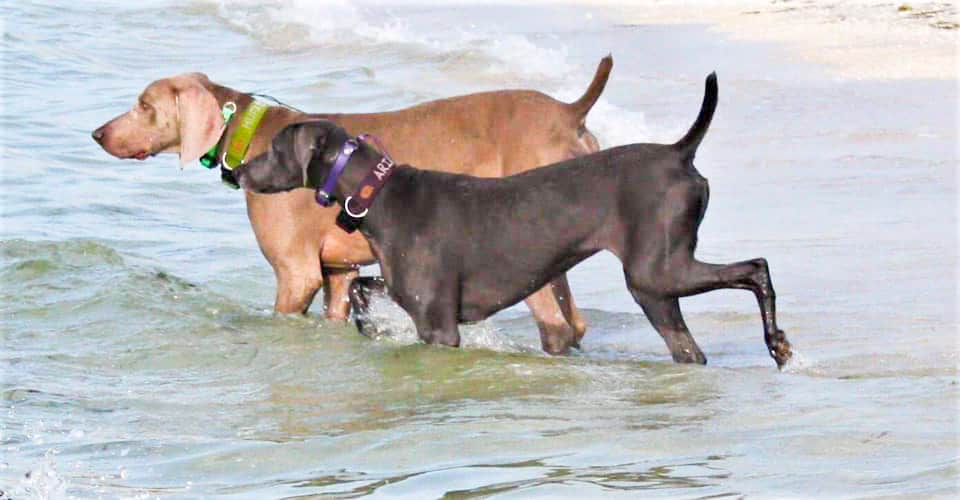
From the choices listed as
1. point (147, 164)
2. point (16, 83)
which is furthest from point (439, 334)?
point (16, 83)

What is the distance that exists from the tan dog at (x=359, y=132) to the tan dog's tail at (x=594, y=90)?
1 centimetres

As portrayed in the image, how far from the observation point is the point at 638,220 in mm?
6867

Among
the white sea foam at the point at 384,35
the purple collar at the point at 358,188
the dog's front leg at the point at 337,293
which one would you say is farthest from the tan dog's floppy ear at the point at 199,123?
the white sea foam at the point at 384,35

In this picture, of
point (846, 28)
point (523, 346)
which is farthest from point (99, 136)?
point (846, 28)

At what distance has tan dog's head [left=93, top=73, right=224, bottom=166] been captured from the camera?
8.07 m

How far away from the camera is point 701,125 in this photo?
6770 millimetres

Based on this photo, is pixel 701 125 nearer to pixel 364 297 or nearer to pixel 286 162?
pixel 286 162

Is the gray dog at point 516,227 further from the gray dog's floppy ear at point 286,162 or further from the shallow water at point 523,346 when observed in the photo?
the shallow water at point 523,346

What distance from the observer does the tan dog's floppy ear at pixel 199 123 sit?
8.05 m

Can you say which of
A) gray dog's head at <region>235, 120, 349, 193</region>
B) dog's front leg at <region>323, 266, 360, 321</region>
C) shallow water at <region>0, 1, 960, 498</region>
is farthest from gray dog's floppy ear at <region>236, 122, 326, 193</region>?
dog's front leg at <region>323, 266, 360, 321</region>

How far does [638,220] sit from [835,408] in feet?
4.04

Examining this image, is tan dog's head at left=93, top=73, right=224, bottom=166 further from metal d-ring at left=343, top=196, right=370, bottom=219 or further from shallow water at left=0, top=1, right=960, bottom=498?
metal d-ring at left=343, top=196, right=370, bottom=219

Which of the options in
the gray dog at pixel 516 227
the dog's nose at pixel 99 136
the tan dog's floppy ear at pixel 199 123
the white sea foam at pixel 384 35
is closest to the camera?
the gray dog at pixel 516 227

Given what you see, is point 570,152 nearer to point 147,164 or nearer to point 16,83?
point 147,164
